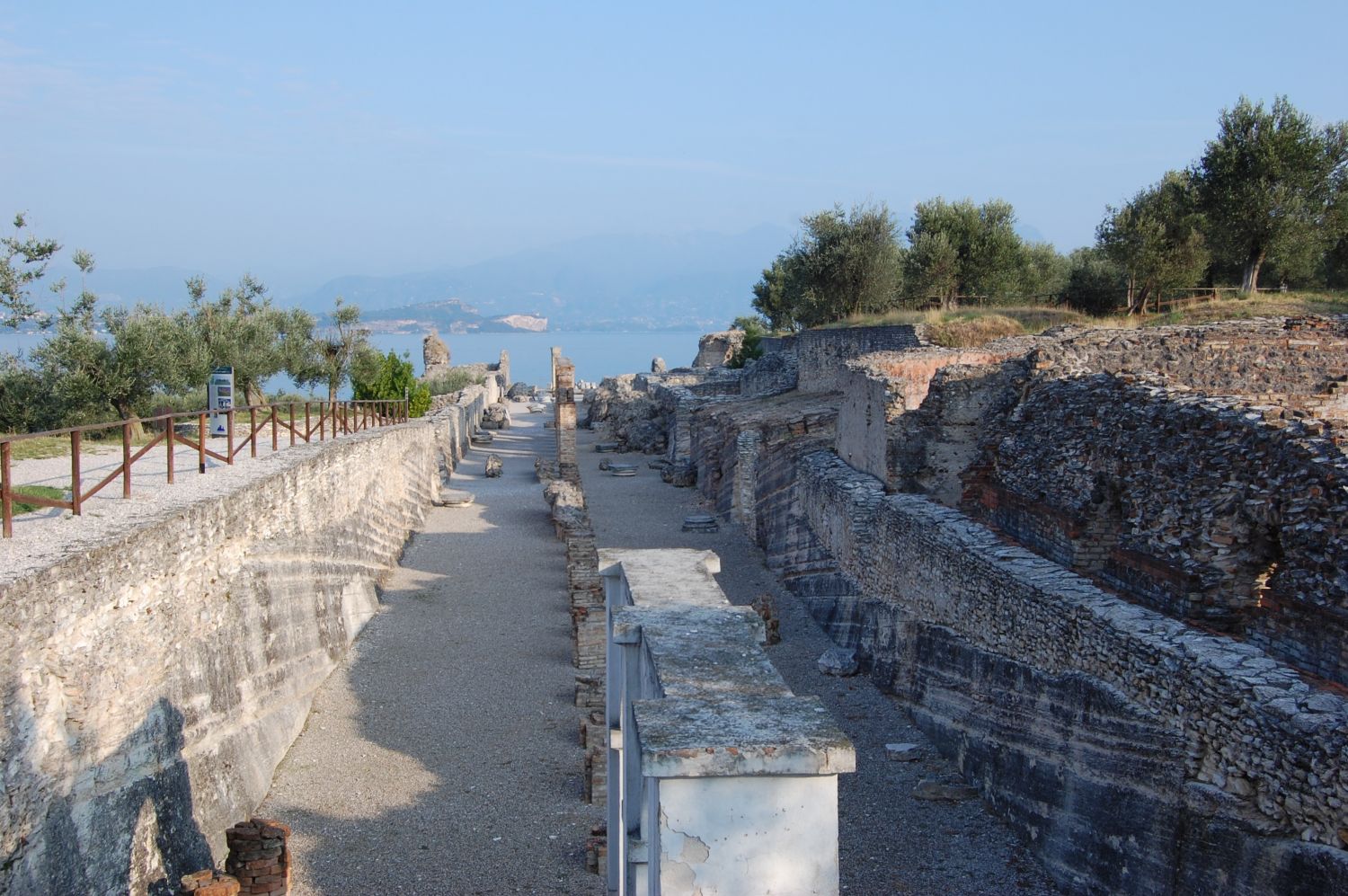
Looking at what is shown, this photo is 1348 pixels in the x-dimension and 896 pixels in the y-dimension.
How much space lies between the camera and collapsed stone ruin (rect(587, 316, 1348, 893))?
19.6ft

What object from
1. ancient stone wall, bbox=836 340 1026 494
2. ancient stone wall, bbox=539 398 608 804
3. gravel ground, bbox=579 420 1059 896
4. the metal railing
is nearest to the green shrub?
ancient stone wall, bbox=539 398 608 804

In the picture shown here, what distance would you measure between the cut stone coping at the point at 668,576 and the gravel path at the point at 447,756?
8.21 ft


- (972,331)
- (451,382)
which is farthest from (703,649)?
(451,382)

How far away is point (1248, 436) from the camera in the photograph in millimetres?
7148

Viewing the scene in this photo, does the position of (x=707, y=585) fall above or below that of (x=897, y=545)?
above

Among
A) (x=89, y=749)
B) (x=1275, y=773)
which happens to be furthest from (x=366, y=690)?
(x=1275, y=773)

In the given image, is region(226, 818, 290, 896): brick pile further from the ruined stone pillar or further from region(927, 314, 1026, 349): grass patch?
the ruined stone pillar

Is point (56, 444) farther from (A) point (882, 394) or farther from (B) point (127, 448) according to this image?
(A) point (882, 394)

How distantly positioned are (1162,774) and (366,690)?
26.9 feet

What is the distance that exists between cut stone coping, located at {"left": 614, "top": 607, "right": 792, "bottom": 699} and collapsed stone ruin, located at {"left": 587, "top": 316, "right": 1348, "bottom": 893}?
2764 millimetres

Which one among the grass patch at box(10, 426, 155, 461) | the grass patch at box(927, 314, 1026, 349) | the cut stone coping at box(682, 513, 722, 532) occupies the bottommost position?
the cut stone coping at box(682, 513, 722, 532)

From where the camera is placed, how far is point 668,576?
630cm

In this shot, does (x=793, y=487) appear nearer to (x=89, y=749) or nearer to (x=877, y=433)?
(x=877, y=433)

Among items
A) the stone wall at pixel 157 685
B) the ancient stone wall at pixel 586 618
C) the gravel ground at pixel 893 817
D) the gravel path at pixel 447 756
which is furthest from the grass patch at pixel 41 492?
the gravel ground at pixel 893 817
